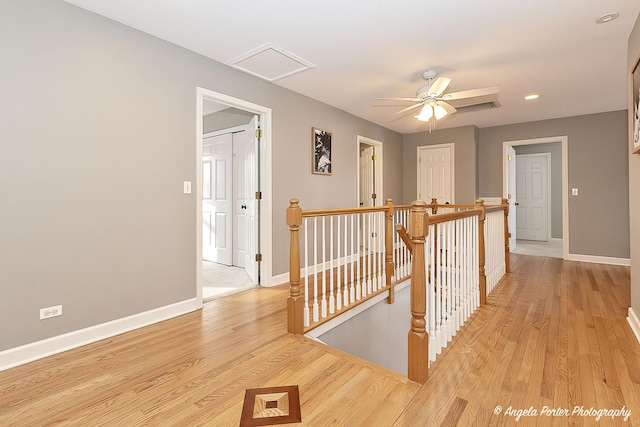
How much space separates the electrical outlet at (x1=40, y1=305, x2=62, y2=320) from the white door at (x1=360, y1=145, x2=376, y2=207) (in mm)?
4680

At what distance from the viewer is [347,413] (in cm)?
152

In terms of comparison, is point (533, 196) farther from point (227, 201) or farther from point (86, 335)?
point (86, 335)

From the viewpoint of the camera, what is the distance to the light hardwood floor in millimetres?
1523

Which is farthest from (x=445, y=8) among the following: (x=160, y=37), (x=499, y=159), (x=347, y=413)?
(x=499, y=159)

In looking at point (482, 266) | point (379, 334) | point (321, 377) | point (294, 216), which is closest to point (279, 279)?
point (379, 334)

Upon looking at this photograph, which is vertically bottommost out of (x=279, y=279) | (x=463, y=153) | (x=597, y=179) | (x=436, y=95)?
(x=279, y=279)

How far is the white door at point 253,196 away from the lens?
372cm

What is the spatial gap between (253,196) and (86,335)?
206 cm

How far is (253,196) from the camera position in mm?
3795

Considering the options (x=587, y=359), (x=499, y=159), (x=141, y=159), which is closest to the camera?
(x=587, y=359)

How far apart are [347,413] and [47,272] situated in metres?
2.17

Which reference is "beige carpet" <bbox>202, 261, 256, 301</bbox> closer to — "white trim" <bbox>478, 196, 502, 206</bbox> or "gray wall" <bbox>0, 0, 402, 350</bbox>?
"gray wall" <bbox>0, 0, 402, 350</bbox>

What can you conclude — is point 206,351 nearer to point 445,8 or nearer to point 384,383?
point 384,383

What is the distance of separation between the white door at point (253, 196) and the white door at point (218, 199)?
0.95 m
